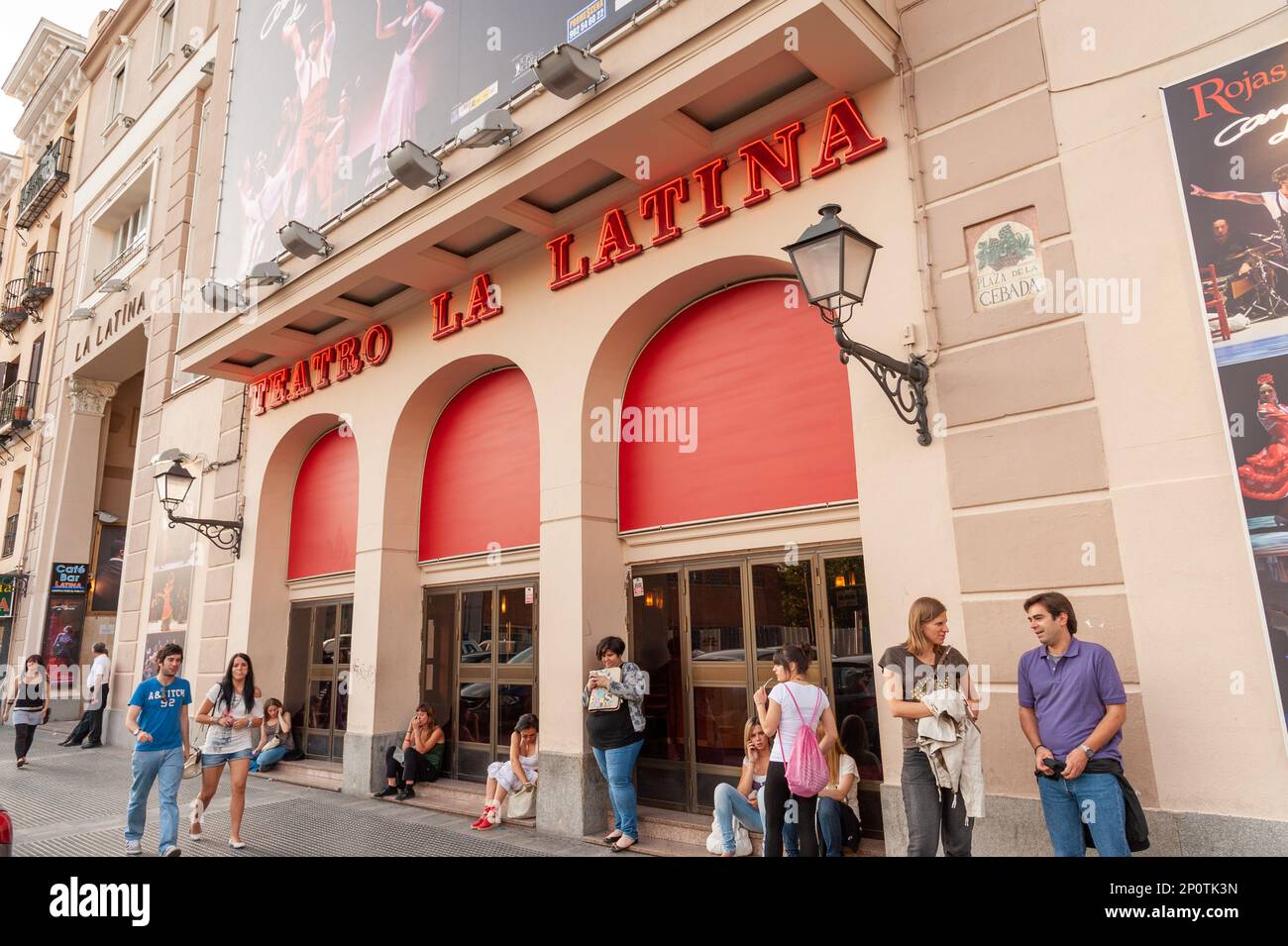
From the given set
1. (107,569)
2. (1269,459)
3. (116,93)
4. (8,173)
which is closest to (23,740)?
(107,569)

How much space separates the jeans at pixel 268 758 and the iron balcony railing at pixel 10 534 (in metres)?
16.0

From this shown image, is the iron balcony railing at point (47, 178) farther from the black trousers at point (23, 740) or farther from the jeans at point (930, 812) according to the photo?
the jeans at point (930, 812)

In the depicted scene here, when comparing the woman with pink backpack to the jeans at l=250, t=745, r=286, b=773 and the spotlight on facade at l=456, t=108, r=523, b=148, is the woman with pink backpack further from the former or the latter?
the jeans at l=250, t=745, r=286, b=773

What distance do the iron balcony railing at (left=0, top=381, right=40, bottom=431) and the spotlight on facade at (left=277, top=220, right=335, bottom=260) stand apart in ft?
60.0

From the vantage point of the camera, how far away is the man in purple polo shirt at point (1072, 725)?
4281mm

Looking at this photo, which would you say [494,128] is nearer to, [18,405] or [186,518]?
[186,518]

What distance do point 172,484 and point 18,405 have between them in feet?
51.9

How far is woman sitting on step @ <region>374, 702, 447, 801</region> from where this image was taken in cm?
991

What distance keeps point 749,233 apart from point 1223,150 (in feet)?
12.1

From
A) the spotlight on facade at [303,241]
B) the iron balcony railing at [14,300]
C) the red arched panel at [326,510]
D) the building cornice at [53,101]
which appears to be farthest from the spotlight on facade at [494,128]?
the iron balcony railing at [14,300]

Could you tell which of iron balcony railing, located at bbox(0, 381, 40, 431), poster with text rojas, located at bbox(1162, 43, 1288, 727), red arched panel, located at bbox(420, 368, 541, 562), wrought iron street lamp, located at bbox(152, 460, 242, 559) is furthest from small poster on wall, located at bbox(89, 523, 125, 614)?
poster with text rojas, located at bbox(1162, 43, 1288, 727)

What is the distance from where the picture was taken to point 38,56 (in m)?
25.1

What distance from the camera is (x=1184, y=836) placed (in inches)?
187
